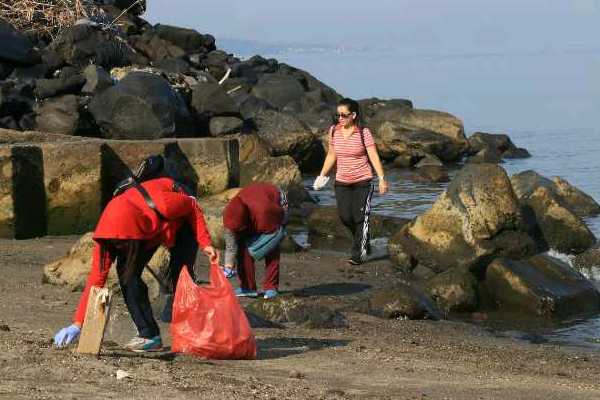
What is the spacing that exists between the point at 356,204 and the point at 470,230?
1889mm

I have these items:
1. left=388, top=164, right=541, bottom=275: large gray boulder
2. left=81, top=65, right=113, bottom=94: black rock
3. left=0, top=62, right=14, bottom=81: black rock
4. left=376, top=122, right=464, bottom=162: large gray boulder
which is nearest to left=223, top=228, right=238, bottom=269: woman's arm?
left=388, top=164, right=541, bottom=275: large gray boulder

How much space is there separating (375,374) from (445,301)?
399cm

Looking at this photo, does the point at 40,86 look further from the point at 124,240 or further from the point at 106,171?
the point at 124,240

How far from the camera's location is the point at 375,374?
23.2 feet

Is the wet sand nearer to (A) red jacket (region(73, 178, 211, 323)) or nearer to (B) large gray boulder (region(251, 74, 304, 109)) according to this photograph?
(A) red jacket (region(73, 178, 211, 323))

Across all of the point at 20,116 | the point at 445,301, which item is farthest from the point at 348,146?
the point at 20,116

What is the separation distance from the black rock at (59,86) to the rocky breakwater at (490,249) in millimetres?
12031

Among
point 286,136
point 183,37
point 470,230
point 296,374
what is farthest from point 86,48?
point 296,374

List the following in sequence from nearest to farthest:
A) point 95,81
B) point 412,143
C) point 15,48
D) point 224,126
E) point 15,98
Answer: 1. point 15,98
2. point 95,81
3. point 15,48
4. point 224,126
5. point 412,143

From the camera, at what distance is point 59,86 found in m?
24.3

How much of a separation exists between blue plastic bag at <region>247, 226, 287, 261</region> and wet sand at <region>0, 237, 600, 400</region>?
2.77 feet

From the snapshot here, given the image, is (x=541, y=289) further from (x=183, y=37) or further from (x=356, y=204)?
(x=183, y=37)

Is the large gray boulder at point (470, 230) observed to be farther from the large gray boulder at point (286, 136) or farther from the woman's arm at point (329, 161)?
the large gray boulder at point (286, 136)

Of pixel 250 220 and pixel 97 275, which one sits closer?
pixel 97 275
